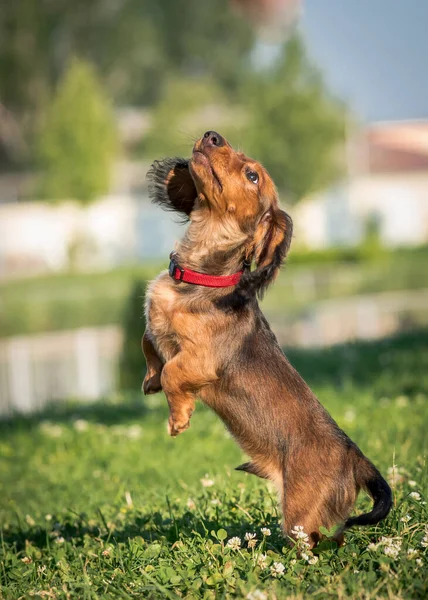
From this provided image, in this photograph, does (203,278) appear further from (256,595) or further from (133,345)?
(133,345)

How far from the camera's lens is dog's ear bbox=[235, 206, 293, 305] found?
3.96 metres

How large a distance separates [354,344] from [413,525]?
27.4 feet

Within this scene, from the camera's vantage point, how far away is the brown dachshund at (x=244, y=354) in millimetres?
3764

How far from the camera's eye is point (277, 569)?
3.51 m

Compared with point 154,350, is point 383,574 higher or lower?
lower

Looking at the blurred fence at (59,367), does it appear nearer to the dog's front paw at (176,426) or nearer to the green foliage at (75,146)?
the dog's front paw at (176,426)

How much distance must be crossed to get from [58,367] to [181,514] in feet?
30.7

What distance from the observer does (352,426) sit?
6.96 m

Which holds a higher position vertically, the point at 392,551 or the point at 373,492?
the point at 373,492

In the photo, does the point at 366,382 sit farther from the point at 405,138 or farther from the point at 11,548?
the point at 405,138

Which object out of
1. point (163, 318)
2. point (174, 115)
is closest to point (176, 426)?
point (163, 318)

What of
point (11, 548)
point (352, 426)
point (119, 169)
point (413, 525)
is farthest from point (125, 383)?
point (119, 169)

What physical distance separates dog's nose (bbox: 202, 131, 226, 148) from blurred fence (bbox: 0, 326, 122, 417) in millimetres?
9085

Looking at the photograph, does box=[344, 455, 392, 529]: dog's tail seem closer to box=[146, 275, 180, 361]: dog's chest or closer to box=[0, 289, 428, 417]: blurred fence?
box=[146, 275, 180, 361]: dog's chest
